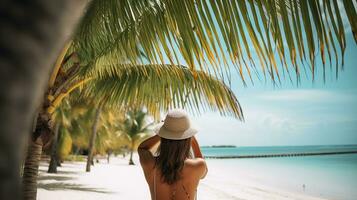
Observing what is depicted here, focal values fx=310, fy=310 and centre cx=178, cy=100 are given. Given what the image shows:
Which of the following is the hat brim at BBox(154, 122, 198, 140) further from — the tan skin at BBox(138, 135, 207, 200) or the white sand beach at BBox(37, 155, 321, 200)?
the white sand beach at BBox(37, 155, 321, 200)

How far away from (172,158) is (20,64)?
184 centimetres

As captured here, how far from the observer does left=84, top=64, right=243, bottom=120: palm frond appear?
376 cm

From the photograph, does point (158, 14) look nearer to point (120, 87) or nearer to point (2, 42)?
point (2, 42)

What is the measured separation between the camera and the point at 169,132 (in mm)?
2082

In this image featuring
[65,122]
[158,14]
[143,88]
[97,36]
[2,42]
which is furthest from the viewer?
[65,122]

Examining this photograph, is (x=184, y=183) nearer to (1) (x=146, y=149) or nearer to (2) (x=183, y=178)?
(2) (x=183, y=178)

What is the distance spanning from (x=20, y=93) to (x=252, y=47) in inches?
58.6

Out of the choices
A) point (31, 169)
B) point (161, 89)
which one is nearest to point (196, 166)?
point (161, 89)

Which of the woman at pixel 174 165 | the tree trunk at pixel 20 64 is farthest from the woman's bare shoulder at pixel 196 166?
the tree trunk at pixel 20 64

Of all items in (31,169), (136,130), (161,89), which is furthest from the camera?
(136,130)

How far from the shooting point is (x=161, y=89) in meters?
4.11

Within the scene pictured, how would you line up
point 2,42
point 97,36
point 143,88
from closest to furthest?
point 2,42 → point 97,36 → point 143,88

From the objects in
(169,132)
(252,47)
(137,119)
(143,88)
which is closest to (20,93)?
(252,47)

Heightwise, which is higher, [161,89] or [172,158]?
[161,89]
